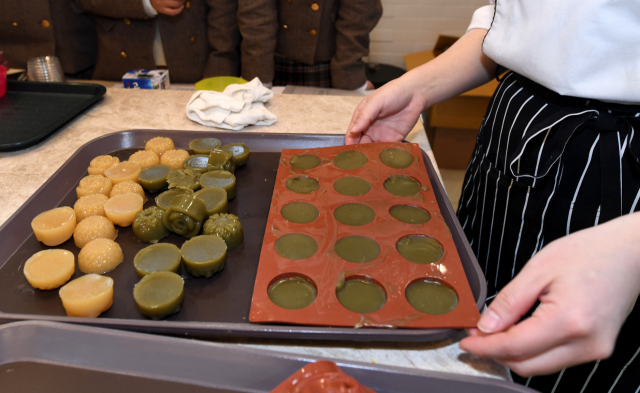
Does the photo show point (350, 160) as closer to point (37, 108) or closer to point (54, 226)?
point (54, 226)

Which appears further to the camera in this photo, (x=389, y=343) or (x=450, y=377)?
(x=389, y=343)

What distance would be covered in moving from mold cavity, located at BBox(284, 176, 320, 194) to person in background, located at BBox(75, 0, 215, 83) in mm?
1769

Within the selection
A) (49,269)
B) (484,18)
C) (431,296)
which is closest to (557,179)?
(431,296)

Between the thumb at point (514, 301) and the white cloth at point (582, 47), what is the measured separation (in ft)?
1.71

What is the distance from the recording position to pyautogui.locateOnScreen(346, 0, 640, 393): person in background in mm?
620

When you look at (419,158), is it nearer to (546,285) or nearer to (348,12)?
(546,285)

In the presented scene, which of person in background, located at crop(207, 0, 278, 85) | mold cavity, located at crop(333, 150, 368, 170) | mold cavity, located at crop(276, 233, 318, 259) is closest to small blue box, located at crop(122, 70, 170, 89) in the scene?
person in background, located at crop(207, 0, 278, 85)

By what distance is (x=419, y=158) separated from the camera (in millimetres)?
1289

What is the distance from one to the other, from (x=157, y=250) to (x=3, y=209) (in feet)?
1.94

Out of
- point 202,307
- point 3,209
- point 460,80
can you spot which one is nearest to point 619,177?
point 460,80

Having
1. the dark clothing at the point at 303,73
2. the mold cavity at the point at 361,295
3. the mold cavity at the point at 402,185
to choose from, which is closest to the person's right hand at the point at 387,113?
the mold cavity at the point at 402,185

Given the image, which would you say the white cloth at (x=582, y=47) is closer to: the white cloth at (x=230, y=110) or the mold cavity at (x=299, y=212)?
the mold cavity at (x=299, y=212)

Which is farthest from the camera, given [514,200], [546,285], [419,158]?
[419,158]

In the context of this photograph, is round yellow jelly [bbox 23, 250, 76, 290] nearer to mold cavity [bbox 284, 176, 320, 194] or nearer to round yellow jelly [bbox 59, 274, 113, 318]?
round yellow jelly [bbox 59, 274, 113, 318]
